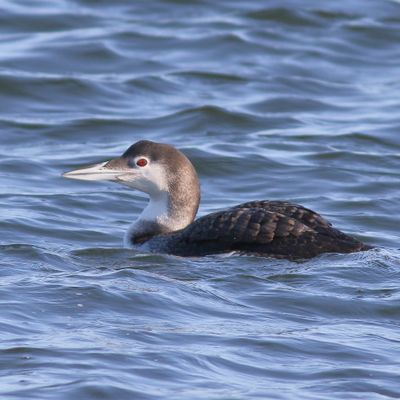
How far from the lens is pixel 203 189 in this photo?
1328 cm

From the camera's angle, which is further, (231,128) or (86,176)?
(231,128)

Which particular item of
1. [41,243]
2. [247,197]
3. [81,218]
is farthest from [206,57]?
[41,243]

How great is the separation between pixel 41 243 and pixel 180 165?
1.17 m

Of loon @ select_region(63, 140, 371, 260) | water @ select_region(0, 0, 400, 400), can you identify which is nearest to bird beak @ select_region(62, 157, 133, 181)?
loon @ select_region(63, 140, 371, 260)

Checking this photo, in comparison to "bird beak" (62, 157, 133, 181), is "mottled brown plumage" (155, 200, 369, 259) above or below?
below

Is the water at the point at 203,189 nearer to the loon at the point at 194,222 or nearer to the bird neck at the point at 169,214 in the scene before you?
the loon at the point at 194,222

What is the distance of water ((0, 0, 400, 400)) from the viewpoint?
24.6ft

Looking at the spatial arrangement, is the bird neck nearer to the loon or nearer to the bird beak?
the loon

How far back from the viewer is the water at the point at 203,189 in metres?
7.51

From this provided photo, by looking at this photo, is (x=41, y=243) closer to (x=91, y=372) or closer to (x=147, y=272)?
(x=147, y=272)

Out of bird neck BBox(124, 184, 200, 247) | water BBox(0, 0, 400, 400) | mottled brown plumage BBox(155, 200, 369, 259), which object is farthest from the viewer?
bird neck BBox(124, 184, 200, 247)

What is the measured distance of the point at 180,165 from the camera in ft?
34.8

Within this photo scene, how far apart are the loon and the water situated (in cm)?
14

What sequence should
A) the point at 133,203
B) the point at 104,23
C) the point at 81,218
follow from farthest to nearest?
the point at 104,23
the point at 133,203
the point at 81,218
